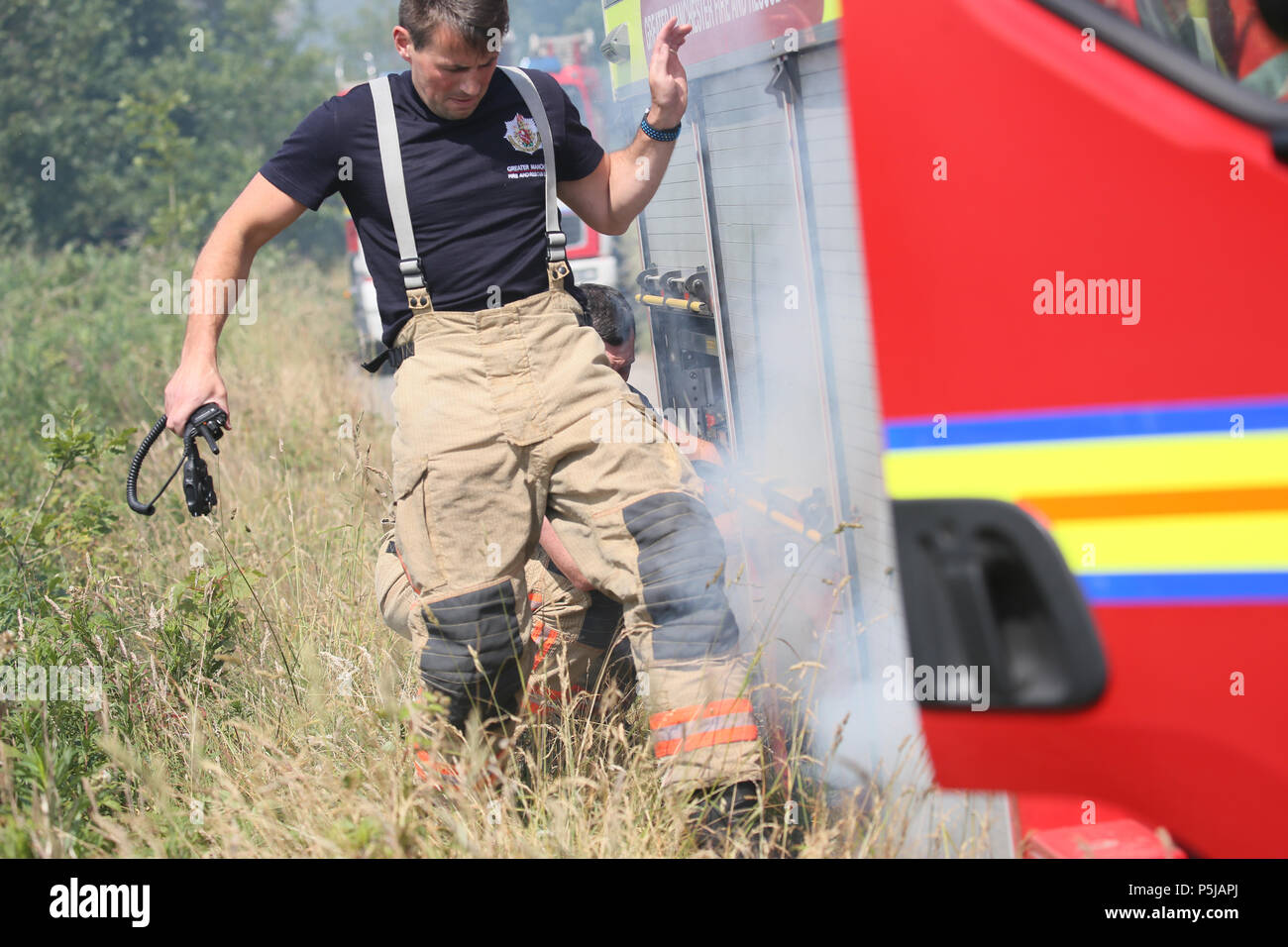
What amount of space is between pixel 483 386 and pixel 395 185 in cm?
49

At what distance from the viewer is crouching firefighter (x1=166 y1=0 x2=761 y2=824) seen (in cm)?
252

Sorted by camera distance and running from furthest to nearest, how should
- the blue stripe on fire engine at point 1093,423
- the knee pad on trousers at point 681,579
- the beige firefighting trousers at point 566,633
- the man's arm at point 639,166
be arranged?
the beige firefighting trousers at point 566,633
the man's arm at point 639,166
the knee pad on trousers at point 681,579
the blue stripe on fire engine at point 1093,423

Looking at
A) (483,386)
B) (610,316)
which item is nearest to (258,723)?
(483,386)

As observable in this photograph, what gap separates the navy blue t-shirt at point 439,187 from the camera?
103 inches

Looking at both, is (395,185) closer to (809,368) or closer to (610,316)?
(809,368)

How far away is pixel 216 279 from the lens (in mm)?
2580

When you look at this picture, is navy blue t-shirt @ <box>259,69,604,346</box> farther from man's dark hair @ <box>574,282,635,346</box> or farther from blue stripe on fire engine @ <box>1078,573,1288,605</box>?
blue stripe on fire engine @ <box>1078,573,1288,605</box>

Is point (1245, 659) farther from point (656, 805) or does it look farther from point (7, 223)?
point (7, 223)

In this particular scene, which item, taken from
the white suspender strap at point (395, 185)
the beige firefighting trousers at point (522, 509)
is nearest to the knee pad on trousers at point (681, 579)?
the beige firefighting trousers at point (522, 509)

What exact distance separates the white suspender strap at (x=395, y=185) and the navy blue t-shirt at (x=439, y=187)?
38mm

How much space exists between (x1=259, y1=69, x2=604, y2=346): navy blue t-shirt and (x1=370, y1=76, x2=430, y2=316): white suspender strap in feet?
0.12

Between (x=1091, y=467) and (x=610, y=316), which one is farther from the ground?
(x=610, y=316)

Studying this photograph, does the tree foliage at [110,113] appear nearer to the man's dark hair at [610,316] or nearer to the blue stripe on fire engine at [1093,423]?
the man's dark hair at [610,316]

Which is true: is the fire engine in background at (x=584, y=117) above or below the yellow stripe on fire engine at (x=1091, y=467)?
above
